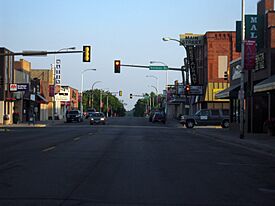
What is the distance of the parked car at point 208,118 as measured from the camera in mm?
52062

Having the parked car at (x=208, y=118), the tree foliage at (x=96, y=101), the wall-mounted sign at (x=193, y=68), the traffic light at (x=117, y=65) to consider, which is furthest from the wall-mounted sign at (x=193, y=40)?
the tree foliage at (x=96, y=101)

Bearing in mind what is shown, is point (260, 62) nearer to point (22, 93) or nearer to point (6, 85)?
point (6, 85)

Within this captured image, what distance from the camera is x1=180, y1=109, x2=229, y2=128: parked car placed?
171 ft

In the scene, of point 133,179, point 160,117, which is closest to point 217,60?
point 160,117

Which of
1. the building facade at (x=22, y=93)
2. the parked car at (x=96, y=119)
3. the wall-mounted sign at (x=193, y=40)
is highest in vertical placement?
the wall-mounted sign at (x=193, y=40)

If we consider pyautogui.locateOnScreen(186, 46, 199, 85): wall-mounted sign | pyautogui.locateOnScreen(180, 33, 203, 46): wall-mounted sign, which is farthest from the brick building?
pyautogui.locateOnScreen(180, 33, 203, 46): wall-mounted sign

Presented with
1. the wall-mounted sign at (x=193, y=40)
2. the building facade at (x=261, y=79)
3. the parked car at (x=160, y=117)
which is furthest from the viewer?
the parked car at (x=160, y=117)

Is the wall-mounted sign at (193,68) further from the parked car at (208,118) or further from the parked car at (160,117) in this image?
the parked car at (208,118)

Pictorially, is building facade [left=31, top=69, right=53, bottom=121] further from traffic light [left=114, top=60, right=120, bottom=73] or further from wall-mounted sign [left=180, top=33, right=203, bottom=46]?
traffic light [left=114, top=60, right=120, bottom=73]

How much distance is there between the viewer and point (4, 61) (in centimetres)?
5947

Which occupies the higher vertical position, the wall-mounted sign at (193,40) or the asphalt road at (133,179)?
the wall-mounted sign at (193,40)

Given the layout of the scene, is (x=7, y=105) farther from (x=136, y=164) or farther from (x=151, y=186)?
(x=151, y=186)

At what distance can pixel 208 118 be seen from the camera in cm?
5244

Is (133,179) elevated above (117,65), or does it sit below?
below
